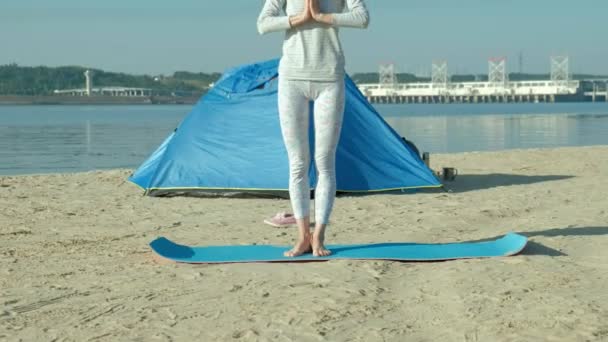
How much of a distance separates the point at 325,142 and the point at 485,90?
444 feet

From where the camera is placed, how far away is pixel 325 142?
4844 millimetres

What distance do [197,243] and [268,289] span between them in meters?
1.93

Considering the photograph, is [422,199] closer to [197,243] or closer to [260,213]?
[260,213]

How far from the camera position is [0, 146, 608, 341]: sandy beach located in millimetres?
3607

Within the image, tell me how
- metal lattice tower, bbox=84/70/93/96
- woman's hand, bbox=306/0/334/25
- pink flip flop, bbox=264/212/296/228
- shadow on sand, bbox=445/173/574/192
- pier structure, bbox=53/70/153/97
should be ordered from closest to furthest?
woman's hand, bbox=306/0/334/25 → pink flip flop, bbox=264/212/296/228 → shadow on sand, bbox=445/173/574/192 → metal lattice tower, bbox=84/70/93/96 → pier structure, bbox=53/70/153/97

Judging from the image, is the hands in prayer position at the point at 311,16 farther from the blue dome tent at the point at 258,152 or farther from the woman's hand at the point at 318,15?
the blue dome tent at the point at 258,152

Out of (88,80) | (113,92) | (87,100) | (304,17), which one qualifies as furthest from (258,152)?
(113,92)

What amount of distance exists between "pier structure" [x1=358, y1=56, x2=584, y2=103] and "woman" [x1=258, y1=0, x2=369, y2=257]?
12910cm

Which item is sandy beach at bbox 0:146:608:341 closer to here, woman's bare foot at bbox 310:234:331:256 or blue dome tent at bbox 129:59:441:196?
woman's bare foot at bbox 310:234:331:256

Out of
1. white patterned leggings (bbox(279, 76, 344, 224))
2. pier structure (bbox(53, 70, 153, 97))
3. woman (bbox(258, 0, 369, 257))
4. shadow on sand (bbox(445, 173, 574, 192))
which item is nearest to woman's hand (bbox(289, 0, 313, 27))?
woman (bbox(258, 0, 369, 257))

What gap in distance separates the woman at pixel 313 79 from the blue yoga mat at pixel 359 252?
0.16m

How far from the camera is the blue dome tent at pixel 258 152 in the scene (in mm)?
8703

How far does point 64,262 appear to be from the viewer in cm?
525

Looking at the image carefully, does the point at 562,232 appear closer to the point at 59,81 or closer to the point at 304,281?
the point at 304,281
